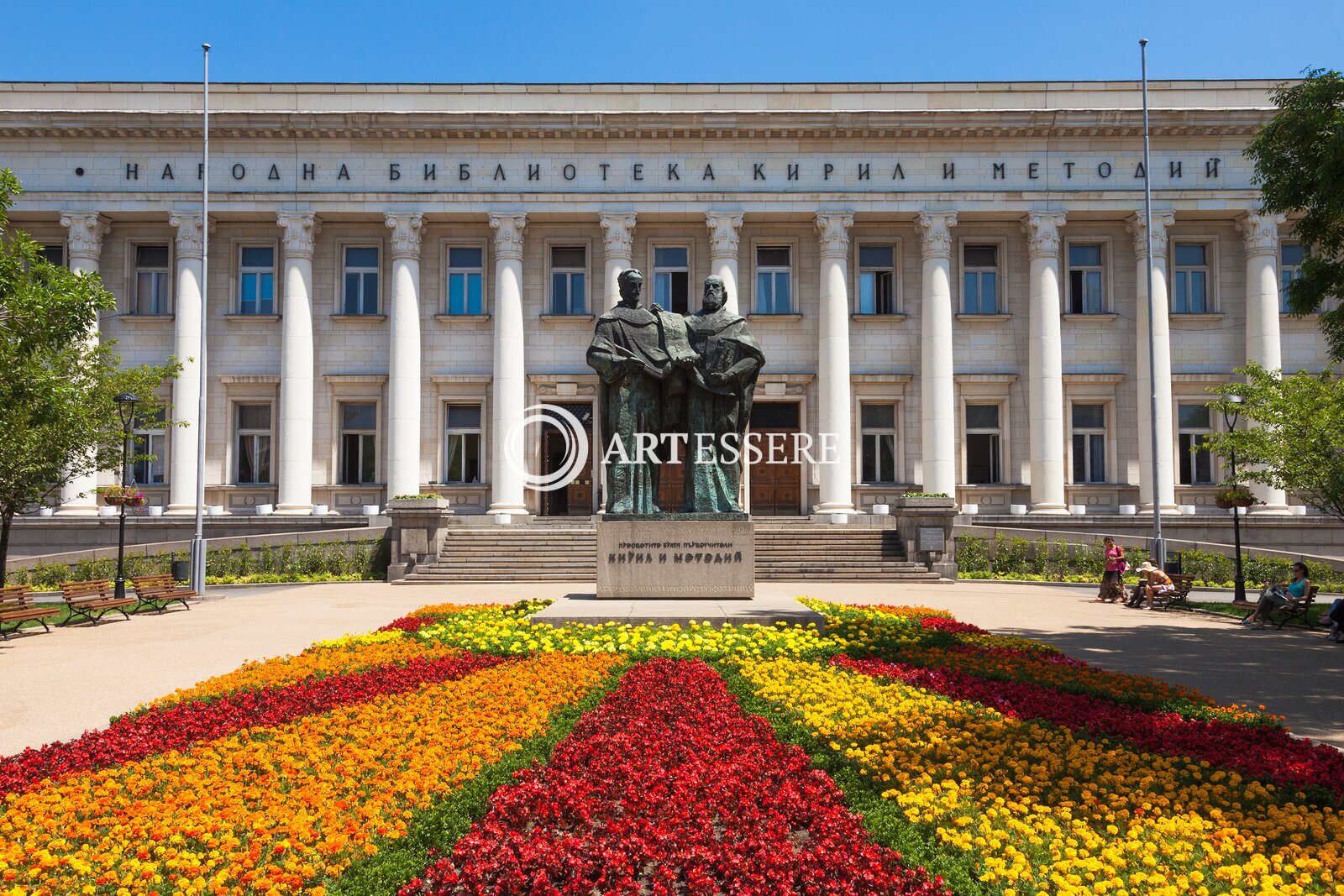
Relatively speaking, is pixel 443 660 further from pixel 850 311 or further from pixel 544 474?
pixel 850 311

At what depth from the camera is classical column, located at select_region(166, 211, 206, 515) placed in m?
32.8

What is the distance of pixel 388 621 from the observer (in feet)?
52.9

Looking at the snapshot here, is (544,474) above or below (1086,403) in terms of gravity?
below

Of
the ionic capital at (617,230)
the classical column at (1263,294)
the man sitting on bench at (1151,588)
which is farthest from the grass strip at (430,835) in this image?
the classical column at (1263,294)

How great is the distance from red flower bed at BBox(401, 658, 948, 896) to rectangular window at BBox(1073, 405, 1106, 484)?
31167 millimetres

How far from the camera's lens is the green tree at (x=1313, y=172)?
1194cm

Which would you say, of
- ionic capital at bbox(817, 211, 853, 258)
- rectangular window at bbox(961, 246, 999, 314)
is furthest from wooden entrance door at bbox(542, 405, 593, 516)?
rectangular window at bbox(961, 246, 999, 314)

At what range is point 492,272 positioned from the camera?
115ft

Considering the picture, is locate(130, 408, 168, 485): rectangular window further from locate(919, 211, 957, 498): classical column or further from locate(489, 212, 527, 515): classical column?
locate(919, 211, 957, 498): classical column

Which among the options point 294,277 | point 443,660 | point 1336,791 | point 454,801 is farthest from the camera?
point 294,277

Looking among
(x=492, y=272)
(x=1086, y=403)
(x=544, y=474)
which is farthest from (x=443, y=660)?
(x=1086, y=403)

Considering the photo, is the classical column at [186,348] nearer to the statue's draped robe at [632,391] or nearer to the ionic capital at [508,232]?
the ionic capital at [508,232]

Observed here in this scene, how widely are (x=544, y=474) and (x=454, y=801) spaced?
29.4 meters

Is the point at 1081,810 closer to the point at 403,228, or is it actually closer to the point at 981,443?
the point at 981,443
